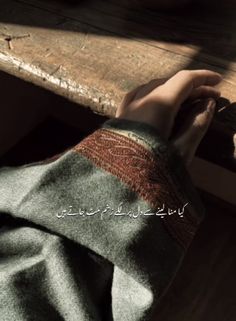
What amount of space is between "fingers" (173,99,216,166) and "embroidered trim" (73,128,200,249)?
0.04 metres

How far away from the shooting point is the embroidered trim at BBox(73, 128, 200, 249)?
1.61ft

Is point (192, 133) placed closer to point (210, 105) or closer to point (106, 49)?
point (210, 105)

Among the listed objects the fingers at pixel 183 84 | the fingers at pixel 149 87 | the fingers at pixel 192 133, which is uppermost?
the fingers at pixel 183 84

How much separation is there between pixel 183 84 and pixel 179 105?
0.09 ft

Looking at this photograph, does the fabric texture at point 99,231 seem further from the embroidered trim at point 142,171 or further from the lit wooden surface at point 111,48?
the lit wooden surface at point 111,48

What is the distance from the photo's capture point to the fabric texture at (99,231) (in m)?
0.48

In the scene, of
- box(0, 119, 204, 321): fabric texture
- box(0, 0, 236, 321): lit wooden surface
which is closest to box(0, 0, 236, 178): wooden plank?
box(0, 0, 236, 321): lit wooden surface

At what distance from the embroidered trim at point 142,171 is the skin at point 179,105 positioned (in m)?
0.04

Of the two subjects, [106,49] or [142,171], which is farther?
[106,49]

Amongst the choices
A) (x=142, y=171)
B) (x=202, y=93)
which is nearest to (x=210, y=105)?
(x=202, y=93)

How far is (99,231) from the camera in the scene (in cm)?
48

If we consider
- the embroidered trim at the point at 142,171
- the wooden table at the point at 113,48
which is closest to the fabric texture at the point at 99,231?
the embroidered trim at the point at 142,171

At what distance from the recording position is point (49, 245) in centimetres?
49

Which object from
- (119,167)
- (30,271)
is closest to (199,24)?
(119,167)
